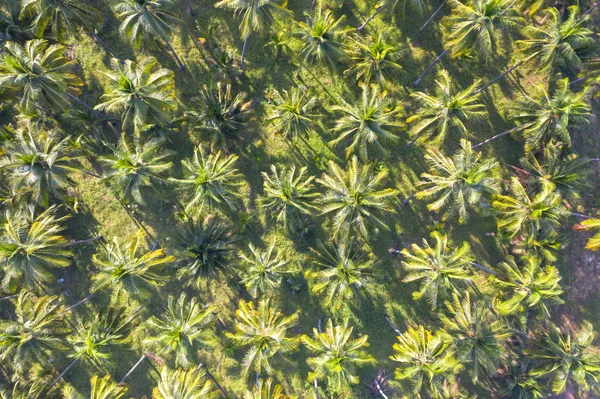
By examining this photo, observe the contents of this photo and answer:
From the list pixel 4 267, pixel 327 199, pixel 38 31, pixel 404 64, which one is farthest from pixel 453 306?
pixel 38 31

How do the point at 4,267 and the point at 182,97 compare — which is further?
the point at 182,97

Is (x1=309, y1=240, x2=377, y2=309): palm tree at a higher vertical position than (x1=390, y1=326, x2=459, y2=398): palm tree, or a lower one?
higher

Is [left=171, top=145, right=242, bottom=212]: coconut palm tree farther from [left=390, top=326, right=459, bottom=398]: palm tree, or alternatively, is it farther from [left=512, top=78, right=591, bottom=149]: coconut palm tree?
[left=512, top=78, right=591, bottom=149]: coconut palm tree

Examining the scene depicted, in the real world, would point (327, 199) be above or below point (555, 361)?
above

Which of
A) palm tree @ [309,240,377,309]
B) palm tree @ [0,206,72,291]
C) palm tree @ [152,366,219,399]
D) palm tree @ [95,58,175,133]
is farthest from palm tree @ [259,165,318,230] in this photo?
palm tree @ [0,206,72,291]

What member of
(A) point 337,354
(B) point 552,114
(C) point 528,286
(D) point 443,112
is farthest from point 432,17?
(A) point 337,354

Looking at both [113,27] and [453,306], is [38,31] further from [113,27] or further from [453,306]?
[453,306]
